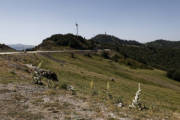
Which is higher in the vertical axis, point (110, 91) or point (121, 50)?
point (121, 50)

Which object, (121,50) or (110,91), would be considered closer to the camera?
(110,91)

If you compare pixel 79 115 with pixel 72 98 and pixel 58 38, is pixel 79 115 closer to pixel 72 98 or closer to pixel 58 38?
pixel 72 98

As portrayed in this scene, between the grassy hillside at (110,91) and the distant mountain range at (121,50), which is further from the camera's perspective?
the distant mountain range at (121,50)

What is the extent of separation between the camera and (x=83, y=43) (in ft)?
385

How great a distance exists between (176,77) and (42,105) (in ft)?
250

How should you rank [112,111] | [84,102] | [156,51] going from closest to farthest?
[112,111] → [84,102] → [156,51]

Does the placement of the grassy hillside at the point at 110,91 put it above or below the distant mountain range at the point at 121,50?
below

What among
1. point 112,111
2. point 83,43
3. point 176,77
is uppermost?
point 83,43

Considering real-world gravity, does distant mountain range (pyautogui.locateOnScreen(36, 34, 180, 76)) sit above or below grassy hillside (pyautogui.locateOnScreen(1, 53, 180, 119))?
above

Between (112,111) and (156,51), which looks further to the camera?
(156,51)

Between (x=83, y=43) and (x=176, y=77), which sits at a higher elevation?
(x=83, y=43)

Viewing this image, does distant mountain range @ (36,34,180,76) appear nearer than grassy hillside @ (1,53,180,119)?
No

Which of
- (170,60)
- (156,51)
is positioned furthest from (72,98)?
(156,51)

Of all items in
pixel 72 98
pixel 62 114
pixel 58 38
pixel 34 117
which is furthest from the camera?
pixel 58 38
